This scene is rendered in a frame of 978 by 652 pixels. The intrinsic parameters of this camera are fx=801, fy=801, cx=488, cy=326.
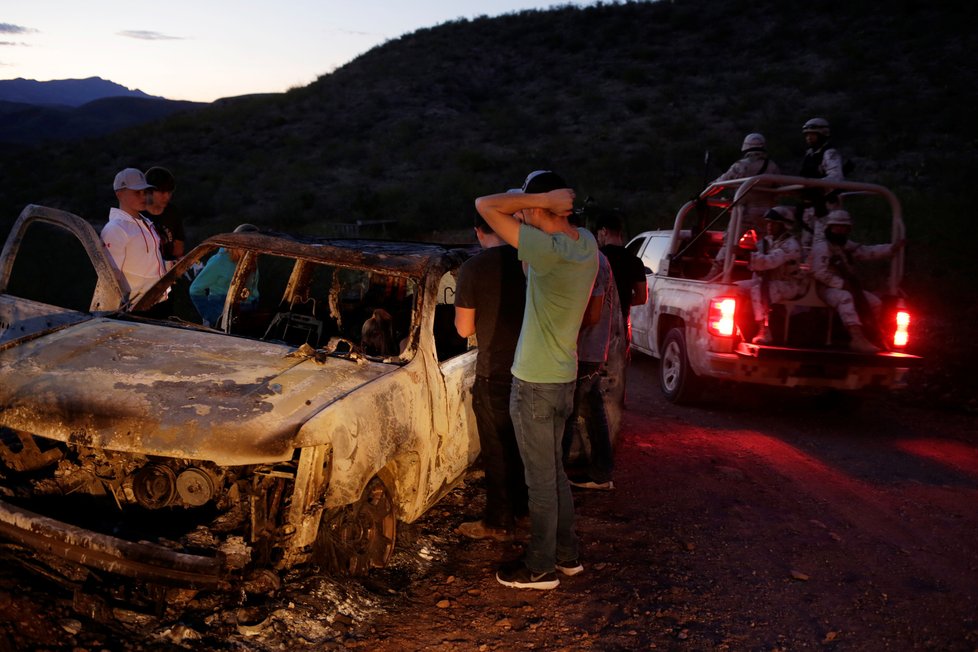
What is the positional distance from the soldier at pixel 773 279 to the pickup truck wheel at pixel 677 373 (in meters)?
0.95

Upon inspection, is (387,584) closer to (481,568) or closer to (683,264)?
(481,568)

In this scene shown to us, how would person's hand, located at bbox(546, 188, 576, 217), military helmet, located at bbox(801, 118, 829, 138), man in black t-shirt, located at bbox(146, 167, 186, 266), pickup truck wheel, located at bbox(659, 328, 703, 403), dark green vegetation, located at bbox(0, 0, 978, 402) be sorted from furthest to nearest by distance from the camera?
dark green vegetation, located at bbox(0, 0, 978, 402)
military helmet, located at bbox(801, 118, 829, 138)
pickup truck wheel, located at bbox(659, 328, 703, 403)
man in black t-shirt, located at bbox(146, 167, 186, 266)
person's hand, located at bbox(546, 188, 576, 217)

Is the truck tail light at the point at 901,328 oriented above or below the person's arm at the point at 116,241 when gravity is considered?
below

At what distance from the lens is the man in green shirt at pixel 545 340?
3539mm

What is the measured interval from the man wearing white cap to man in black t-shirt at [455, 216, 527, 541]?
8.04ft

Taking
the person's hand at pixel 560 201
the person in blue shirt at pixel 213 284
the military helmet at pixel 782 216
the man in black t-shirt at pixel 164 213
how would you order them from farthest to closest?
the military helmet at pixel 782 216, the person in blue shirt at pixel 213 284, the man in black t-shirt at pixel 164 213, the person's hand at pixel 560 201

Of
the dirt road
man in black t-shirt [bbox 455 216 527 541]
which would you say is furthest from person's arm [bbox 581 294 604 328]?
the dirt road

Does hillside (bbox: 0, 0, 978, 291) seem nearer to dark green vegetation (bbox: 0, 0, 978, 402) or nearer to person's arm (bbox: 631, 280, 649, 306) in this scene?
dark green vegetation (bbox: 0, 0, 978, 402)

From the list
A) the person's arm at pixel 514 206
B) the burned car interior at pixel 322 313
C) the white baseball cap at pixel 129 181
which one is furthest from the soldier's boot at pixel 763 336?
the white baseball cap at pixel 129 181

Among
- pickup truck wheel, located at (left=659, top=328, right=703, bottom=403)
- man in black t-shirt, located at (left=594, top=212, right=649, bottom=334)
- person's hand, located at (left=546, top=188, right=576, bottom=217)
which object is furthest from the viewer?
pickup truck wheel, located at (left=659, top=328, right=703, bottom=403)

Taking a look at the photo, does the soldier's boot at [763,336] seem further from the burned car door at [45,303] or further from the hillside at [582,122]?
the hillside at [582,122]

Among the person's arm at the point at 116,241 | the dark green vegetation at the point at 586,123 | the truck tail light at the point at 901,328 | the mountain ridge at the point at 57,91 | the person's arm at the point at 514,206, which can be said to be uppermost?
the mountain ridge at the point at 57,91

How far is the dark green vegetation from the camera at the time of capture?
2219cm

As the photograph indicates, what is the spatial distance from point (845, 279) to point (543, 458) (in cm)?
490
